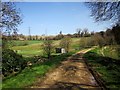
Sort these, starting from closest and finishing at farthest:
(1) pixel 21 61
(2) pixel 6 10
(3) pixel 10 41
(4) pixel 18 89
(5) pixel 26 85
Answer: (4) pixel 18 89, (5) pixel 26 85, (2) pixel 6 10, (3) pixel 10 41, (1) pixel 21 61

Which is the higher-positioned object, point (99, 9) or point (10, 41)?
point (99, 9)

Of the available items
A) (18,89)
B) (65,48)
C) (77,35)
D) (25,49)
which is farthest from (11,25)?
(77,35)

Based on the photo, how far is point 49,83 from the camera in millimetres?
13539

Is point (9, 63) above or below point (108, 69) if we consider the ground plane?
above

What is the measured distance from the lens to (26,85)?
12.8 m

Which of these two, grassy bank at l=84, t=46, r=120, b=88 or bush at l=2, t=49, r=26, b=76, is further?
bush at l=2, t=49, r=26, b=76

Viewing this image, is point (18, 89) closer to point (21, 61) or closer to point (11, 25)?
point (11, 25)

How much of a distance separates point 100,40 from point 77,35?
217 ft

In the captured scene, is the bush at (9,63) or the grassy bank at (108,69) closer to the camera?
the grassy bank at (108,69)

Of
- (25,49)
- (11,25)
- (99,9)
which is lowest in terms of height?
(25,49)

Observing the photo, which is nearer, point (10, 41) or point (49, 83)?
point (49, 83)

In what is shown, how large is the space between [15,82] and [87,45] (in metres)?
115

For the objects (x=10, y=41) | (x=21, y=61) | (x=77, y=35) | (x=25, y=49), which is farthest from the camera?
(x=77, y=35)

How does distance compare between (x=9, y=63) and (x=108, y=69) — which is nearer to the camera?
(x=108, y=69)
